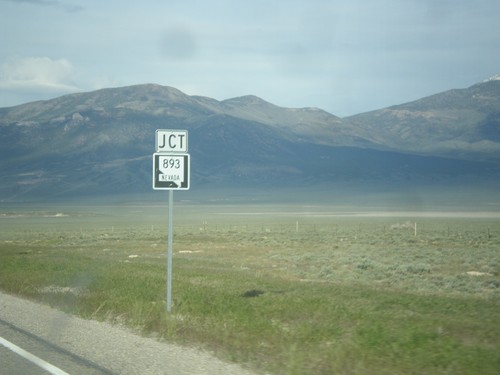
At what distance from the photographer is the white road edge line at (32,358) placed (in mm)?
9693

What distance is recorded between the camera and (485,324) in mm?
12891

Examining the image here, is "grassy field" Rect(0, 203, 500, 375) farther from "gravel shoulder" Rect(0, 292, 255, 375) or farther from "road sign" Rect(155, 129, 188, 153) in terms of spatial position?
"road sign" Rect(155, 129, 188, 153)

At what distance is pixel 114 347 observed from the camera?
11.3 meters

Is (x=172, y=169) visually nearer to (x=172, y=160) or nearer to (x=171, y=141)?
(x=172, y=160)

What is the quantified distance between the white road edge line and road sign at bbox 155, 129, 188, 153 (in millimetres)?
4440

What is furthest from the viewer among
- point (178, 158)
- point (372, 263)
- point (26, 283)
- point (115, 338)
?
point (372, 263)

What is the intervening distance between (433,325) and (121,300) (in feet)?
21.9

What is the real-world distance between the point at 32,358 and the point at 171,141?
5033mm

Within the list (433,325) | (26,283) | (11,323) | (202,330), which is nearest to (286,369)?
(202,330)

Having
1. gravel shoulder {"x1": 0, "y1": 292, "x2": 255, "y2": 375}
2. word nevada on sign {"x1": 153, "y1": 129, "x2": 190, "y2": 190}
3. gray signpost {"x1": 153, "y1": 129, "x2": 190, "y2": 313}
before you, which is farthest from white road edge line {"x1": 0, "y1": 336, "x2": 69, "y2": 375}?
word nevada on sign {"x1": 153, "y1": 129, "x2": 190, "y2": 190}

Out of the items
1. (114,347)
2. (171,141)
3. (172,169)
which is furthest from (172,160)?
(114,347)

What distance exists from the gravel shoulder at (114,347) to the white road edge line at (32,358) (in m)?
0.61

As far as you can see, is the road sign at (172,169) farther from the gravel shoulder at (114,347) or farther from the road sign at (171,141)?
the gravel shoulder at (114,347)

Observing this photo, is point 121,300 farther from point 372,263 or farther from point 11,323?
point 372,263
